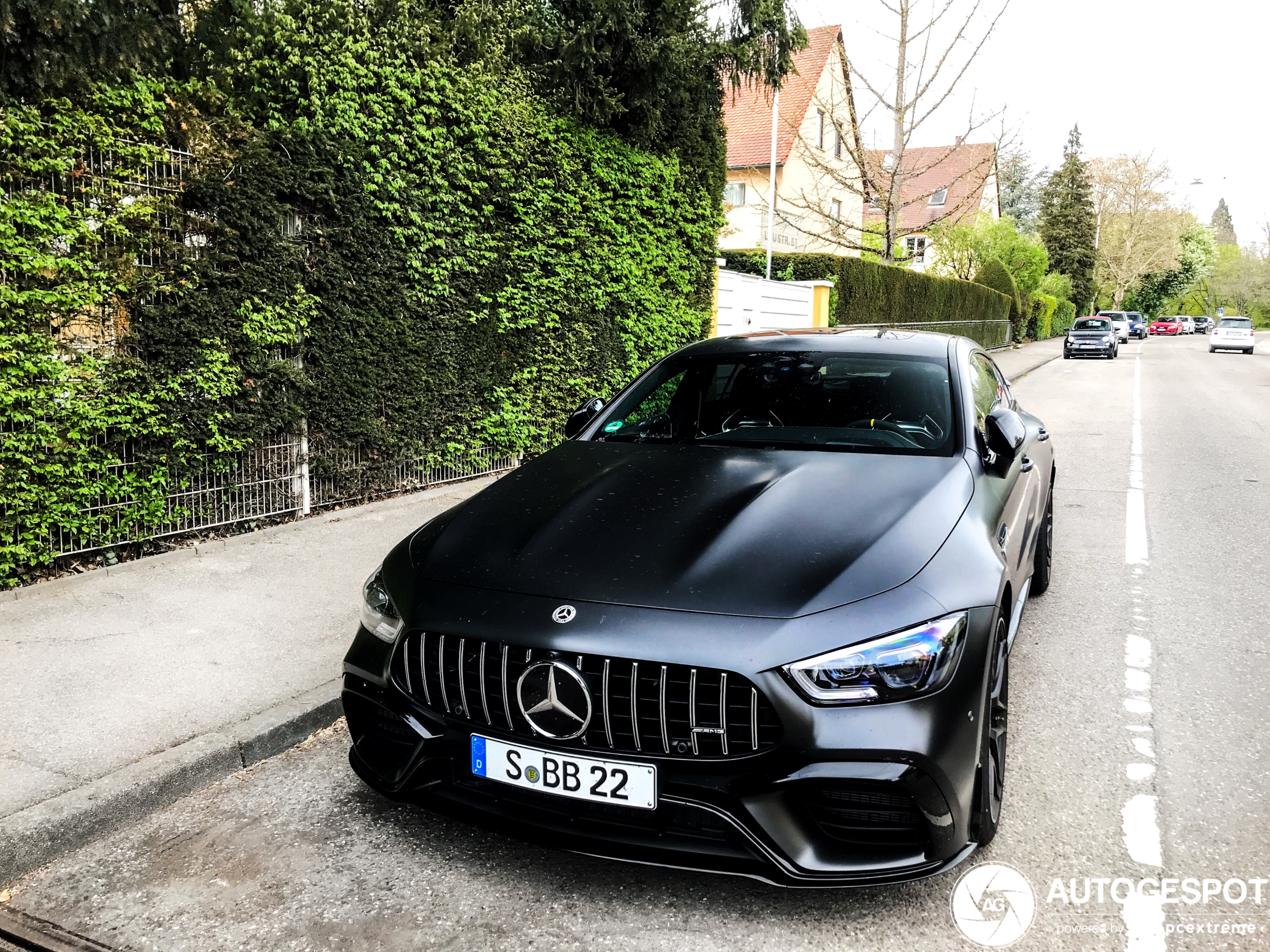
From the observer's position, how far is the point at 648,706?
2.48 meters

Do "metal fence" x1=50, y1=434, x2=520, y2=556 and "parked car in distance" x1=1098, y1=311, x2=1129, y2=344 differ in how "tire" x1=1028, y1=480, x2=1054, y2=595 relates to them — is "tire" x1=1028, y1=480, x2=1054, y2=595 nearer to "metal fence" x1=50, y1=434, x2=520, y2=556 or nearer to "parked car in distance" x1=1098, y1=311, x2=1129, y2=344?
"metal fence" x1=50, y1=434, x2=520, y2=556

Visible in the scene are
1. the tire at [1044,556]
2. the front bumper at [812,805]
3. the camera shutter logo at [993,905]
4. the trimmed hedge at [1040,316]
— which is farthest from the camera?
the trimmed hedge at [1040,316]

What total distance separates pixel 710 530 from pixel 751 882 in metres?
1.01

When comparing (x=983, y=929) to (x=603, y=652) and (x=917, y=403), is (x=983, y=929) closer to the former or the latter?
(x=603, y=652)

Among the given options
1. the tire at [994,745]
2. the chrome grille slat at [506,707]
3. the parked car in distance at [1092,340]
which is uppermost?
the chrome grille slat at [506,707]

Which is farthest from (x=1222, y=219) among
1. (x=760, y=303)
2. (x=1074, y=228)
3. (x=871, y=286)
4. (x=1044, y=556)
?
(x=1044, y=556)

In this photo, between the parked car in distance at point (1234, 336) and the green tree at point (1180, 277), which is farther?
the green tree at point (1180, 277)

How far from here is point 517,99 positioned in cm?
839

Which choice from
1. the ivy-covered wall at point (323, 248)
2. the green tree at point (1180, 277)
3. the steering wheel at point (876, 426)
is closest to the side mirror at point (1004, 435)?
the steering wheel at point (876, 426)

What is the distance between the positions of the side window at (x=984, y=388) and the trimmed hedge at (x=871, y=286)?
630 inches

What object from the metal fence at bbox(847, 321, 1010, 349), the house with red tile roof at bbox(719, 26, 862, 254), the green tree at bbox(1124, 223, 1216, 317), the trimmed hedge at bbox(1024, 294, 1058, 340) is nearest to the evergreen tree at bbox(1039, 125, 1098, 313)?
the trimmed hedge at bbox(1024, 294, 1058, 340)

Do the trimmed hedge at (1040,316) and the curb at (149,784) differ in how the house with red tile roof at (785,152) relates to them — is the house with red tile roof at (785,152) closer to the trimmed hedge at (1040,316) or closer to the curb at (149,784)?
the trimmed hedge at (1040,316)

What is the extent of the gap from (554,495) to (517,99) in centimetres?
594

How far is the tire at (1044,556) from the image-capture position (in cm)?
548
